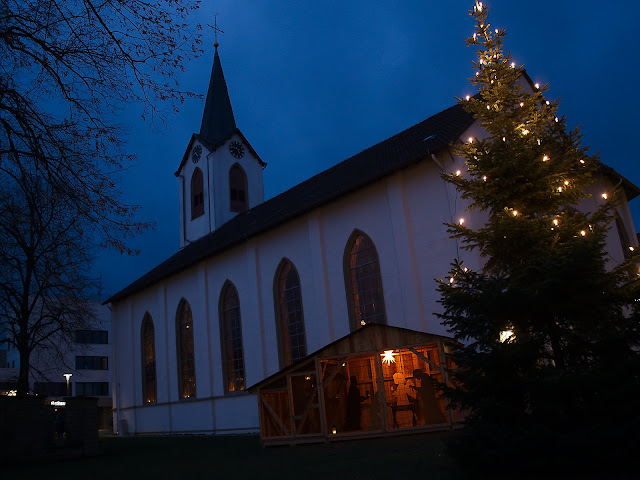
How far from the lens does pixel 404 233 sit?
17391 millimetres

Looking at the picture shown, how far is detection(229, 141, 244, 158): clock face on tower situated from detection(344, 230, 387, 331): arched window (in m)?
17.7

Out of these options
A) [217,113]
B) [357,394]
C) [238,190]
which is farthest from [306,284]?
[217,113]

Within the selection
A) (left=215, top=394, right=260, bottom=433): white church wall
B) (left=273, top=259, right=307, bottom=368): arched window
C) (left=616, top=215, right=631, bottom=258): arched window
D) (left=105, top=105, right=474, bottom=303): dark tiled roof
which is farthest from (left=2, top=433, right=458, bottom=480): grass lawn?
(left=616, top=215, right=631, bottom=258): arched window

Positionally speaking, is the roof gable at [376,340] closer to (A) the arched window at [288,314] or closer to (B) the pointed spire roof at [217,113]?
(A) the arched window at [288,314]

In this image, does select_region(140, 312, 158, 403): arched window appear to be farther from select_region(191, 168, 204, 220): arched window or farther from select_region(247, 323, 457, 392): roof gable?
select_region(247, 323, 457, 392): roof gable

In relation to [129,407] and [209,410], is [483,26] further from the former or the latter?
[129,407]

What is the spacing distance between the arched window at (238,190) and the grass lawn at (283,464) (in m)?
20.7

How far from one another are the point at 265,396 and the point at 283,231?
7.81 m

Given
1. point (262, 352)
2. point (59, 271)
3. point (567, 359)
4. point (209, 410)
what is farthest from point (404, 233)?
point (209, 410)

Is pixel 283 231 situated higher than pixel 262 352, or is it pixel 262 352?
pixel 283 231

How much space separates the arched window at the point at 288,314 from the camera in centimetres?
2088

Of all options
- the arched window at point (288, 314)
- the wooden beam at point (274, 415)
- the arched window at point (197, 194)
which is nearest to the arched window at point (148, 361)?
the arched window at point (197, 194)

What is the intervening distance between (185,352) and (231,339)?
4.23 meters

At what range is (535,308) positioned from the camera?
26.6 feet
